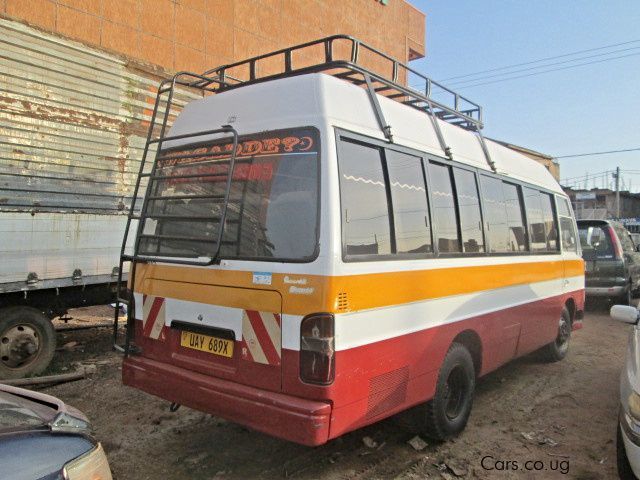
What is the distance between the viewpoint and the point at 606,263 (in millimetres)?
10188

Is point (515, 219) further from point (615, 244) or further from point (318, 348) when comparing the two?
point (615, 244)

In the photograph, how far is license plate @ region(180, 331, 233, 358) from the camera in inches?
130

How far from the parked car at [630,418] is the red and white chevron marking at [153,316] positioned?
10.5ft

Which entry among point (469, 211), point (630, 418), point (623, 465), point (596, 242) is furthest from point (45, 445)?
point (596, 242)

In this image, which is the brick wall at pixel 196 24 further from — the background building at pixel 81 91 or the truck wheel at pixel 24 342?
the truck wheel at pixel 24 342

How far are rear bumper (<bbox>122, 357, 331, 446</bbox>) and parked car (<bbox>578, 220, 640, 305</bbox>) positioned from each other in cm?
932

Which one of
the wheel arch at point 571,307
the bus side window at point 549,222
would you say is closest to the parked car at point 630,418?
the bus side window at point 549,222

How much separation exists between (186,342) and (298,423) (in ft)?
3.79

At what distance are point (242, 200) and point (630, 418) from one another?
9.34 feet

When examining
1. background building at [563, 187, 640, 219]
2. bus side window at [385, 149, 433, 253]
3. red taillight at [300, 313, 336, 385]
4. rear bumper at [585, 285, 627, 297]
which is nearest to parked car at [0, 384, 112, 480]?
red taillight at [300, 313, 336, 385]

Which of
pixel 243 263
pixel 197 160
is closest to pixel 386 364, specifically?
pixel 243 263

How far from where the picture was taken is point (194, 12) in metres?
9.81

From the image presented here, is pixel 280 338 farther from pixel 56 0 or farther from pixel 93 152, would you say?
pixel 56 0

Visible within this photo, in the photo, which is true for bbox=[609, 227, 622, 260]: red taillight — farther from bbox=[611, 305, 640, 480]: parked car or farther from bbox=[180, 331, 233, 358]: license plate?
bbox=[180, 331, 233, 358]: license plate
